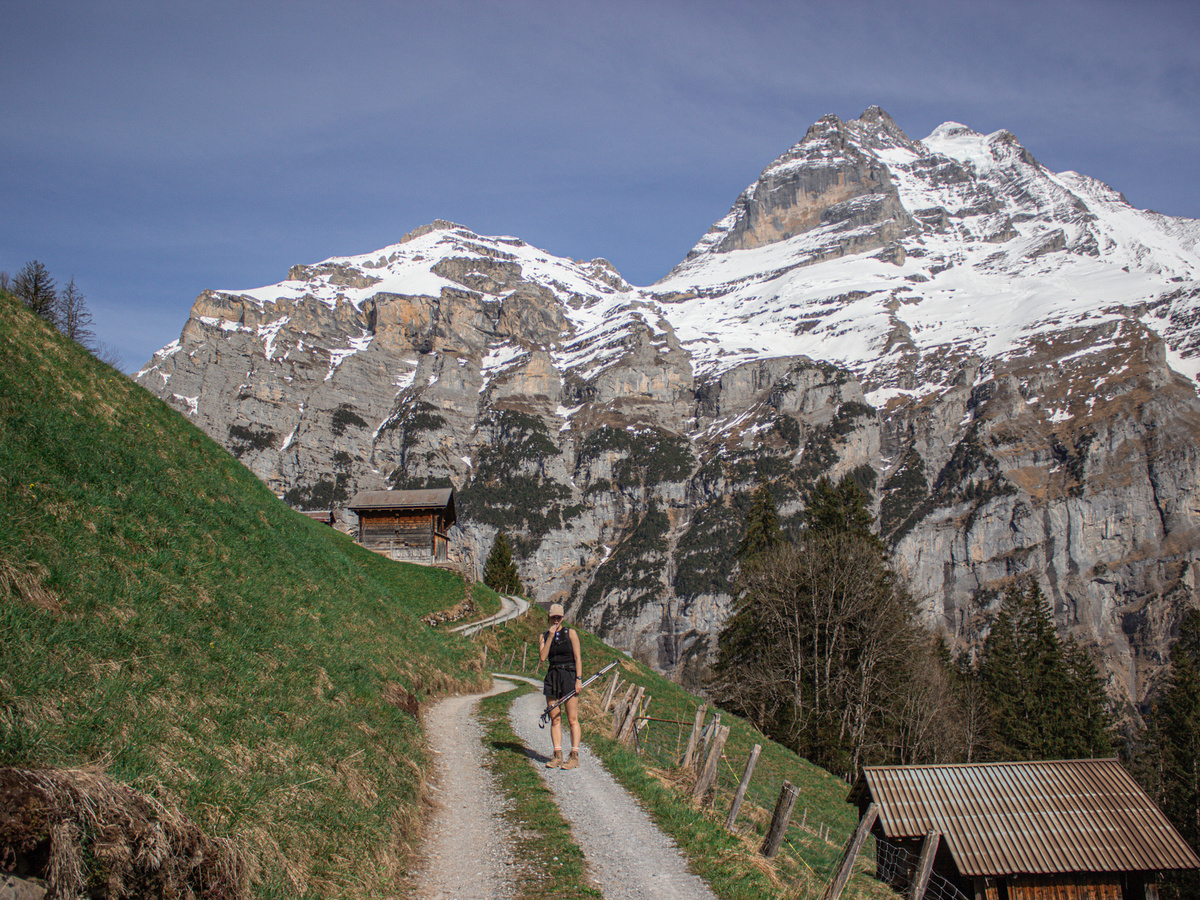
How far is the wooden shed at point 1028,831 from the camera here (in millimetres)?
17516

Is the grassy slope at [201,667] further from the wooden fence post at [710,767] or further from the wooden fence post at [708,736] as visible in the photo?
the wooden fence post at [708,736]

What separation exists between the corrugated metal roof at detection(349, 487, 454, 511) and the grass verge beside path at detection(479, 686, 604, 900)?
34.3m

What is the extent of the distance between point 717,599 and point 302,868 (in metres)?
182

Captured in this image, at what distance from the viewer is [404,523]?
153 ft

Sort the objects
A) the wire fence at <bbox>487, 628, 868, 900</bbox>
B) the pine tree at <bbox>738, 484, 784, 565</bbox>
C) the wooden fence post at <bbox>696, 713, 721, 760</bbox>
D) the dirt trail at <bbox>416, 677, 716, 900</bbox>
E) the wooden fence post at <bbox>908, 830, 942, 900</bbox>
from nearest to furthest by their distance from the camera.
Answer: the dirt trail at <bbox>416, 677, 716, 900</bbox> < the wooden fence post at <bbox>908, 830, 942, 900</bbox> < the wooden fence post at <bbox>696, 713, 721, 760</bbox> < the wire fence at <bbox>487, 628, 868, 900</bbox> < the pine tree at <bbox>738, 484, 784, 565</bbox>

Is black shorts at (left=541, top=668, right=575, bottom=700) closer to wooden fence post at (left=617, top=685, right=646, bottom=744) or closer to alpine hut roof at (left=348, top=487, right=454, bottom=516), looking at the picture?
wooden fence post at (left=617, top=685, right=646, bottom=744)

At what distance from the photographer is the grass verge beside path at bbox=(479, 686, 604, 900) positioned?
6.73m

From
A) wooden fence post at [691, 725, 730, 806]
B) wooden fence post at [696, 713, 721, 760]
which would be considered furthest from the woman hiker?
wooden fence post at [696, 713, 721, 760]

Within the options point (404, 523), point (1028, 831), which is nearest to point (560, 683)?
point (1028, 831)

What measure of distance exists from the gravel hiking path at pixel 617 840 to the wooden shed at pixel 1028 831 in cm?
1034

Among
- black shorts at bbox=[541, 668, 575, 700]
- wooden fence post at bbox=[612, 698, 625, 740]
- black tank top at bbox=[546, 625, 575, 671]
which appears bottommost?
wooden fence post at bbox=[612, 698, 625, 740]

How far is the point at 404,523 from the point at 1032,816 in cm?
3751

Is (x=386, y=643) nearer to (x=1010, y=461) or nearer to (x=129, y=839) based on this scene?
(x=129, y=839)

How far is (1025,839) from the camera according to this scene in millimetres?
17922
